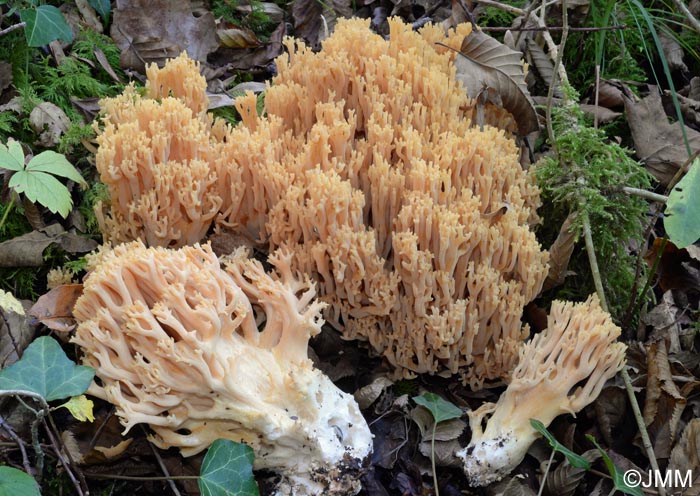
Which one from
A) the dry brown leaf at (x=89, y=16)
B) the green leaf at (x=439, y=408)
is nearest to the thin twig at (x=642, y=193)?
the green leaf at (x=439, y=408)

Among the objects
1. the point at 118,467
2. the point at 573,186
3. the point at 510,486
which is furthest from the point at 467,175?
the point at 118,467

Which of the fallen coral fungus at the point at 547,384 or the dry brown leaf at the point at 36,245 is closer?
the fallen coral fungus at the point at 547,384

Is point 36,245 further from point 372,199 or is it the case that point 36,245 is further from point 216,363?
point 372,199

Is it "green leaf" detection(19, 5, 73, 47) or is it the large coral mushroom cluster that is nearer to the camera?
the large coral mushroom cluster

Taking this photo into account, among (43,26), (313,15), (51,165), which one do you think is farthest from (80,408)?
(313,15)

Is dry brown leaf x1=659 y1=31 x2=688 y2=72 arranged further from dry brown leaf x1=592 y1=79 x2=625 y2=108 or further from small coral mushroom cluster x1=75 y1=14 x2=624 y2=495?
small coral mushroom cluster x1=75 y1=14 x2=624 y2=495

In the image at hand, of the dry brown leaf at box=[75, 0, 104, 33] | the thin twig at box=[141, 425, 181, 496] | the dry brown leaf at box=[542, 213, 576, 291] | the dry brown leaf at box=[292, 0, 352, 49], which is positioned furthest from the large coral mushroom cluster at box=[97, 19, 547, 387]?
the dry brown leaf at box=[292, 0, 352, 49]

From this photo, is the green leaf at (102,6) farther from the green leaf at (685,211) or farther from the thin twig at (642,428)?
the thin twig at (642,428)
